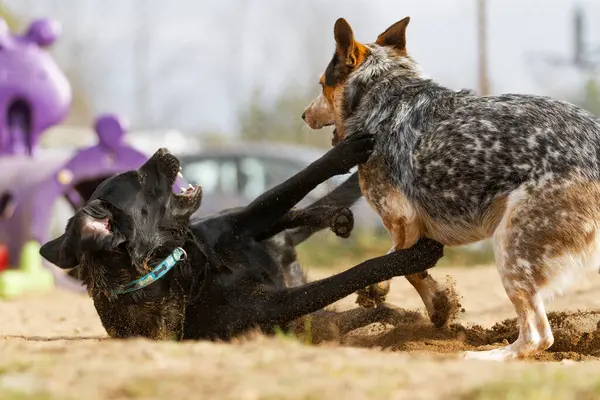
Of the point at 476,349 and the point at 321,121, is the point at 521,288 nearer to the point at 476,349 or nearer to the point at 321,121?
the point at 476,349

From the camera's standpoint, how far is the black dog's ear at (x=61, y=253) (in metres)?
4.65

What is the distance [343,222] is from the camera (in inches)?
215

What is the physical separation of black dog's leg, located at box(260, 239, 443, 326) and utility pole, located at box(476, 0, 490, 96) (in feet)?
40.2

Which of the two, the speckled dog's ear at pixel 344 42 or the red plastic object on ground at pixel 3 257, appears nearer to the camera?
the speckled dog's ear at pixel 344 42

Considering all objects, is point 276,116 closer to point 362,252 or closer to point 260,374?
point 362,252

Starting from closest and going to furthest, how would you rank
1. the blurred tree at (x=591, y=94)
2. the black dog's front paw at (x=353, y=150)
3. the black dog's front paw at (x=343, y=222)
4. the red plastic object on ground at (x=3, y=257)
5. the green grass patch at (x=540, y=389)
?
1. the green grass patch at (x=540, y=389)
2. the black dog's front paw at (x=353, y=150)
3. the black dog's front paw at (x=343, y=222)
4. the red plastic object on ground at (x=3, y=257)
5. the blurred tree at (x=591, y=94)

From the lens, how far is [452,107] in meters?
4.90

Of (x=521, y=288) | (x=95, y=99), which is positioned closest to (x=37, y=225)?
(x=521, y=288)

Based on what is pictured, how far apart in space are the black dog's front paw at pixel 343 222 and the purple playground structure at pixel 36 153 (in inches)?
183

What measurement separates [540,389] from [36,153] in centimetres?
997

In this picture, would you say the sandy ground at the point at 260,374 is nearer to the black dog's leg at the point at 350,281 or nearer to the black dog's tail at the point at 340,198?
the black dog's leg at the point at 350,281

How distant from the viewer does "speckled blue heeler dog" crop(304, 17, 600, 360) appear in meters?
4.29

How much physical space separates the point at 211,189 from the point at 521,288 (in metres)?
11.8

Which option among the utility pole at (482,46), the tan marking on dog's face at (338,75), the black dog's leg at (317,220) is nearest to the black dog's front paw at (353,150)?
the tan marking on dog's face at (338,75)
